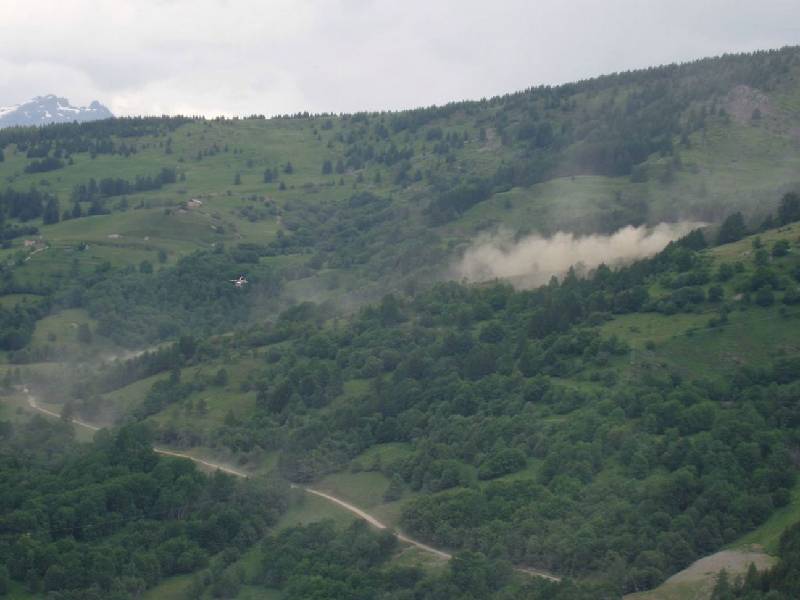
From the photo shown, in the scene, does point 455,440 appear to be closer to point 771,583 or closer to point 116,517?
point 116,517

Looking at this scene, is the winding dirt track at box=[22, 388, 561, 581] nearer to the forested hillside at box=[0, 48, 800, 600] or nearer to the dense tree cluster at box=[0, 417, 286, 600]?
the forested hillside at box=[0, 48, 800, 600]

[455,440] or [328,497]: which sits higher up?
[455,440]

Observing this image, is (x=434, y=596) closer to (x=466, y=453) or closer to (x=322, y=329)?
(x=466, y=453)

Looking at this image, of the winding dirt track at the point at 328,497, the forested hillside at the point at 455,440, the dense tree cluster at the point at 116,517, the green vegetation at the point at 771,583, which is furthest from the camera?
the dense tree cluster at the point at 116,517

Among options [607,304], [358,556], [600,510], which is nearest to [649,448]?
[600,510]

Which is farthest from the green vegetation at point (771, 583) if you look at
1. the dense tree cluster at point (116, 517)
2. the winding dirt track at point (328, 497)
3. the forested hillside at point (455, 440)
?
the dense tree cluster at point (116, 517)

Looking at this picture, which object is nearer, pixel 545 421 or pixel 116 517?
pixel 116 517

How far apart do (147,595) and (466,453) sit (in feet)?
122

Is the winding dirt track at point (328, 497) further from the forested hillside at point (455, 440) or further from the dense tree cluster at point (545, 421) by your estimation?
the dense tree cluster at point (545, 421)

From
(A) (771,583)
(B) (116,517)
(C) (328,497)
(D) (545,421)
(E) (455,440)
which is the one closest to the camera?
(A) (771,583)

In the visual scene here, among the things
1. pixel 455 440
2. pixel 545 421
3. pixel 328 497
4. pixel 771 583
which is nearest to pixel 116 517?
pixel 328 497

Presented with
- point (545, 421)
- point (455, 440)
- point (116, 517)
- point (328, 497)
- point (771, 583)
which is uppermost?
point (545, 421)

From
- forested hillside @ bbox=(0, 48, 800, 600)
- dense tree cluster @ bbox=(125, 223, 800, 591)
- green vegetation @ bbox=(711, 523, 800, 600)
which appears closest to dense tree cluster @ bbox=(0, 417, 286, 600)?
forested hillside @ bbox=(0, 48, 800, 600)

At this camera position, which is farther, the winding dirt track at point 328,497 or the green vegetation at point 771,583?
the winding dirt track at point 328,497
